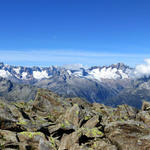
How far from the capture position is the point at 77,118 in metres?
29.3

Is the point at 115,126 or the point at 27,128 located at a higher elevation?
the point at 115,126

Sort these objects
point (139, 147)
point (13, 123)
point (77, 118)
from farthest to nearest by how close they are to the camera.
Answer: point (77, 118) < point (13, 123) < point (139, 147)

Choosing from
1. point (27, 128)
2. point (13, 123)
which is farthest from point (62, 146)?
point (13, 123)

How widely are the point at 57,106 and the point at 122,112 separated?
15.6 m

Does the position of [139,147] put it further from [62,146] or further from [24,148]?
[24,148]

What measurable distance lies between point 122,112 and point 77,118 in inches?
705

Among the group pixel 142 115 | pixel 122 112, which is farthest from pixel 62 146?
pixel 122 112

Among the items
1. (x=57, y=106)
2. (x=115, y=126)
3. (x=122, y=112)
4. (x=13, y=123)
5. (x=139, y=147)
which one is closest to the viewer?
(x=139, y=147)

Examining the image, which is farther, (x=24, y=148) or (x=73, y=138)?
(x=73, y=138)

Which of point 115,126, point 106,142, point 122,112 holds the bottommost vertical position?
point 122,112

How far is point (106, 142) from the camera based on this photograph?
19.6 meters

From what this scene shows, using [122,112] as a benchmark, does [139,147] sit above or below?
above

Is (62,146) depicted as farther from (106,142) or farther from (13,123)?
(13,123)

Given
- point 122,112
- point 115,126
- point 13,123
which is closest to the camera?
point 115,126
